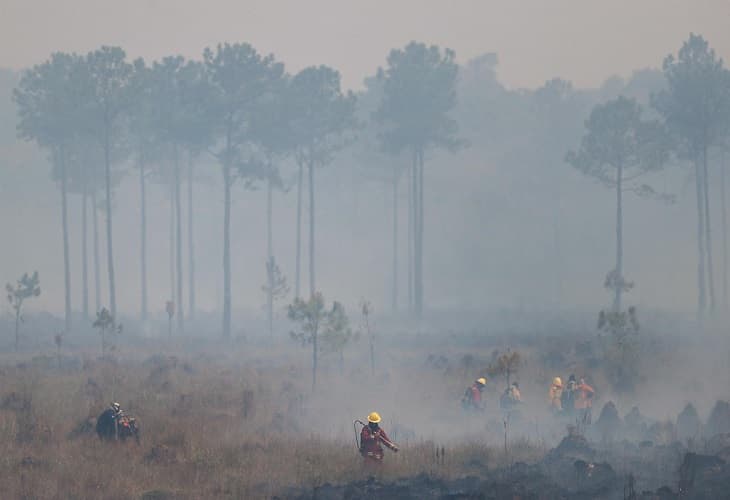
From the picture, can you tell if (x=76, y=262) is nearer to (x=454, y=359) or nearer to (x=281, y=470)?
(x=454, y=359)

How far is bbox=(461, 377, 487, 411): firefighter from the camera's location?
2608cm

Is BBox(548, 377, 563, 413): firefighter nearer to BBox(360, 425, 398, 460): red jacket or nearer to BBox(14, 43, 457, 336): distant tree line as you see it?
BBox(360, 425, 398, 460): red jacket

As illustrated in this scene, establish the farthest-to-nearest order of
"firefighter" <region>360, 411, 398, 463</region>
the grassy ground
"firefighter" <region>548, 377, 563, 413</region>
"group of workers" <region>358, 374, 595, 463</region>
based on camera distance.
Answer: "firefighter" <region>548, 377, 563, 413</region>
"group of workers" <region>358, 374, 595, 463</region>
"firefighter" <region>360, 411, 398, 463</region>
the grassy ground

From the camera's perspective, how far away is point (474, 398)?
26.1m

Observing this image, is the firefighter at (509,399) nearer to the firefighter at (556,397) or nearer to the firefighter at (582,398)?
the firefighter at (556,397)

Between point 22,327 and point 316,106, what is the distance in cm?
1962

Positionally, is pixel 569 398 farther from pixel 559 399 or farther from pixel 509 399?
pixel 509 399

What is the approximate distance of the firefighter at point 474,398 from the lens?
26.1 metres

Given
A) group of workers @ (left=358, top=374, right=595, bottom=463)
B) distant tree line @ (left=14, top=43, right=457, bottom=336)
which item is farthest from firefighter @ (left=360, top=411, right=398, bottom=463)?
distant tree line @ (left=14, top=43, right=457, bottom=336)

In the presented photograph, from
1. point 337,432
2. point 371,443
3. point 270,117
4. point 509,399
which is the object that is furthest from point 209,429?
point 270,117

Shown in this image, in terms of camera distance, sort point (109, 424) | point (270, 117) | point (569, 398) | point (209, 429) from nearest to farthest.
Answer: point (109, 424)
point (209, 429)
point (569, 398)
point (270, 117)

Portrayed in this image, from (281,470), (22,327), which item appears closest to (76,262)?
(22,327)

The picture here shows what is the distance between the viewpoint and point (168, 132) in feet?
177

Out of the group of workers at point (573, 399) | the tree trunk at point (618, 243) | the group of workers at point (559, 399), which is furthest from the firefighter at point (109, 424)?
the tree trunk at point (618, 243)
